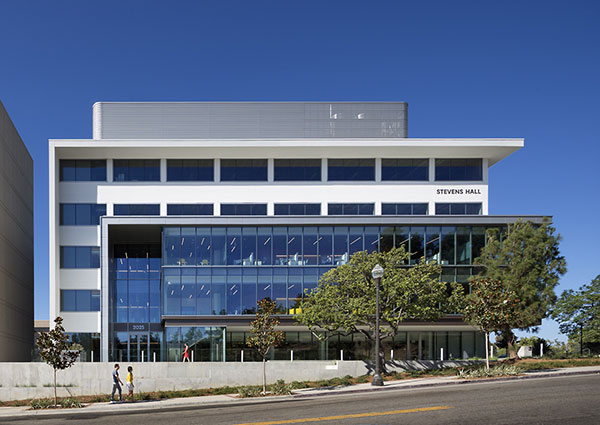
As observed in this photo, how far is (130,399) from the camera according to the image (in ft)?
88.7

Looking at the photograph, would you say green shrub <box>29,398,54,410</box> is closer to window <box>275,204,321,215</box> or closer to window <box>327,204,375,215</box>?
window <box>275,204,321,215</box>

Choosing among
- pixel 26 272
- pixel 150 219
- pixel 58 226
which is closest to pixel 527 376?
pixel 150 219

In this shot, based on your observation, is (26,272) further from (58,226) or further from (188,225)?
(188,225)

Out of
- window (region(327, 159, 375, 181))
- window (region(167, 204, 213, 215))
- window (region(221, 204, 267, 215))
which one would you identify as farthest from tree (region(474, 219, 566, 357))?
window (region(167, 204, 213, 215))

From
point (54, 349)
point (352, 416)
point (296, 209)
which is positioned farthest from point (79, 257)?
point (352, 416)

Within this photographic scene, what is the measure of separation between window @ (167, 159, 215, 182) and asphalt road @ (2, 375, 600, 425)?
27.1m

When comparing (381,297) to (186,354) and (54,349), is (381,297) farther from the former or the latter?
(54,349)

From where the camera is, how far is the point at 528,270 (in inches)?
1414

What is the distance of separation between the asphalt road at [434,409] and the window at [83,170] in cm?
2915

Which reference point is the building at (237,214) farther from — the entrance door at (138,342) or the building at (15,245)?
the building at (15,245)

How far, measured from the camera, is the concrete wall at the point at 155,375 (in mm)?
29781

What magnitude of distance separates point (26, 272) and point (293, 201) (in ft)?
85.7

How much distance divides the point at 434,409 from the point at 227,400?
10.8m

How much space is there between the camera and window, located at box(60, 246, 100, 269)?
46938 mm
